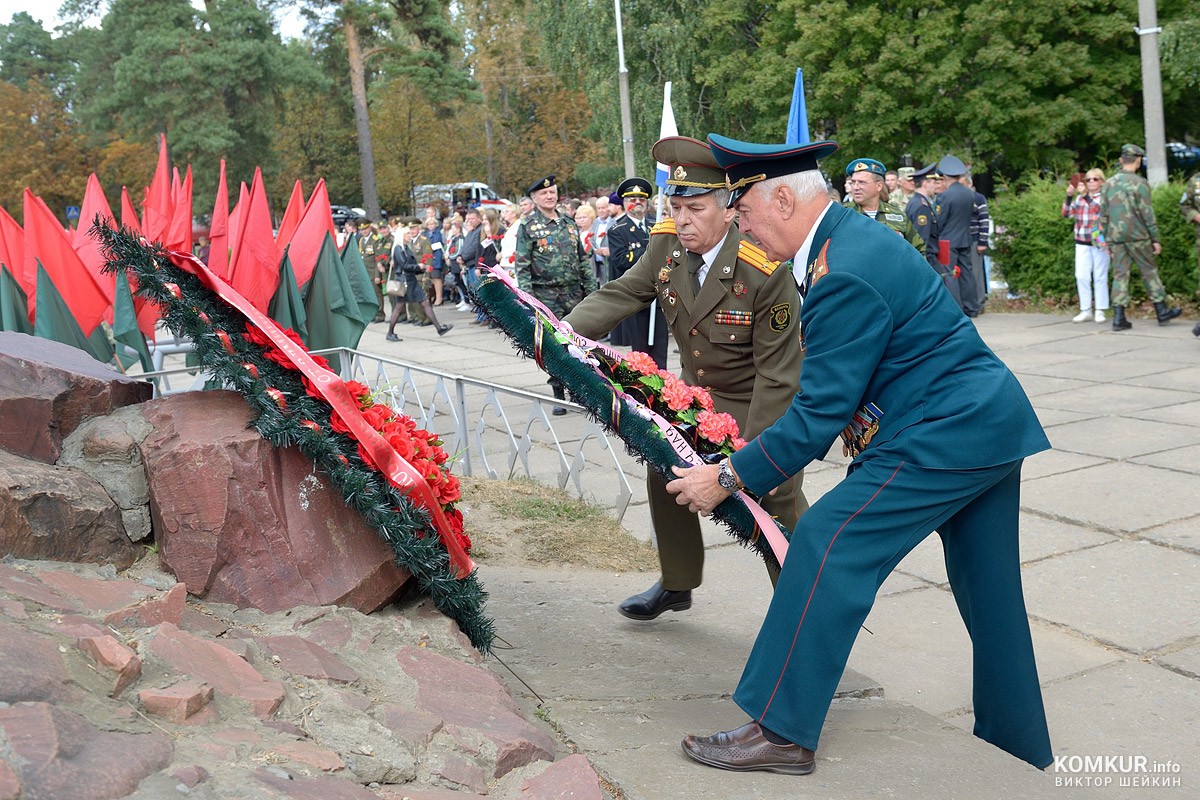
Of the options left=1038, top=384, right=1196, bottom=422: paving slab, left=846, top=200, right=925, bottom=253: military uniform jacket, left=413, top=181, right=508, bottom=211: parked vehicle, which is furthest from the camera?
left=413, top=181, right=508, bottom=211: parked vehicle

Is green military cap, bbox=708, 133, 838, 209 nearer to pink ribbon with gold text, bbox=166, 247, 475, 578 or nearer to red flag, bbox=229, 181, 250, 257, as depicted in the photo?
pink ribbon with gold text, bbox=166, 247, 475, 578

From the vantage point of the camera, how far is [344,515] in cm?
339

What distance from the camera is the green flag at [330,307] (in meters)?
5.85

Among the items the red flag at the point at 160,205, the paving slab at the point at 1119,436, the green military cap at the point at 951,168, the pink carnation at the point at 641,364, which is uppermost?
the green military cap at the point at 951,168

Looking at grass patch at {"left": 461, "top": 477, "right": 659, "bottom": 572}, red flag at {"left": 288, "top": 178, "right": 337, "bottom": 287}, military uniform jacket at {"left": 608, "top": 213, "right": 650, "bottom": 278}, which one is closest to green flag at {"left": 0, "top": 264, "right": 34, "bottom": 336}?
red flag at {"left": 288, "top": 178, "right": 337, "bottom": 287}

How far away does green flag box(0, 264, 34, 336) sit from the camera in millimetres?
5965

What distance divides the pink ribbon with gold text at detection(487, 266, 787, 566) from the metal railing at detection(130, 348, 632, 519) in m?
0.43

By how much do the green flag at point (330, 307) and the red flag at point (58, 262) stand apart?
122 cm

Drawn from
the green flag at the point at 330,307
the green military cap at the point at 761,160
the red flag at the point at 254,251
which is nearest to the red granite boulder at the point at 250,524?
the green military cap at the point at 761,160

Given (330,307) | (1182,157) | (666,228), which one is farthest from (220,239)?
(1182,157)

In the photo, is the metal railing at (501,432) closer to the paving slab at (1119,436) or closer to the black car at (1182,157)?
the paving slab at (1119,436)

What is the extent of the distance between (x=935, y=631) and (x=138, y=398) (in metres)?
3.31

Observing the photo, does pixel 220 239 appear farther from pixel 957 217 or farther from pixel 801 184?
pixel 957 217

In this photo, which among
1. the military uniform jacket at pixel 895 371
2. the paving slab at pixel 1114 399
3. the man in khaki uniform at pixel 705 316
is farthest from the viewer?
the paving slab at pixel 1114 399
